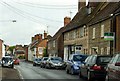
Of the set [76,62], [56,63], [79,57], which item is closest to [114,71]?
[76,62]

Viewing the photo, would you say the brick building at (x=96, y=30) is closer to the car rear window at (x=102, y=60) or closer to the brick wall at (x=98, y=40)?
the brick wall at (x=98, y=40)

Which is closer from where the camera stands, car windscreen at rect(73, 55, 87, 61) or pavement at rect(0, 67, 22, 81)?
pavement at rect(0, 67, 22, 81)

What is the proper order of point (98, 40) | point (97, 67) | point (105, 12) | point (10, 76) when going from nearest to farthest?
point (97, 67) < point (10, 76) < point (105, 12) < point (98, 40)

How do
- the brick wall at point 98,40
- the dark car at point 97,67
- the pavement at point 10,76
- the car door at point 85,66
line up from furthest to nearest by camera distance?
the brick wall at point 98,40, the pavement at point 10,76, the car door at point 85,66, the dark car at point 97,67

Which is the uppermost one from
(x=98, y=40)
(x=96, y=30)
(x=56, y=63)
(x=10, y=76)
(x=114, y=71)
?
(x=96, y=30)

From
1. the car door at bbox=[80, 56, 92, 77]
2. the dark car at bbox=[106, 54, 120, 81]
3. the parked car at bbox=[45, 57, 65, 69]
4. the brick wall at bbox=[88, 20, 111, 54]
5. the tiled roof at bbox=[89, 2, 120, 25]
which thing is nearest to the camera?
the dark car at bbox=[106, 54, 120, 81]

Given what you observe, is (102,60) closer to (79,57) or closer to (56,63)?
(79,57)

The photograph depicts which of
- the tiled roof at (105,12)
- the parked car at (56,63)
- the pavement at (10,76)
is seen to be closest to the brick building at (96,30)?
the tiled roof at (105,12)

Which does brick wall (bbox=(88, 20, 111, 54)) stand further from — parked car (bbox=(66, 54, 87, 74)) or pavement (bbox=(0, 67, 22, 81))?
pavement (bbox=(0, 67, 22, 81))

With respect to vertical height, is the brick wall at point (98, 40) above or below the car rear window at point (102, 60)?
above

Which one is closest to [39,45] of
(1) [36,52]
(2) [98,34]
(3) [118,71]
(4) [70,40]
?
(1) [36,52]

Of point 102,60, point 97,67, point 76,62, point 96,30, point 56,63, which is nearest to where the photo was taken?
point 97,67

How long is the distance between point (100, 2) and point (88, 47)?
21.5ft

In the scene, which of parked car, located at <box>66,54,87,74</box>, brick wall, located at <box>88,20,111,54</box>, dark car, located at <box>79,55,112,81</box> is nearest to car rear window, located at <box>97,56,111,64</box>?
dark car, located at <box>79,55,112,81</box>
